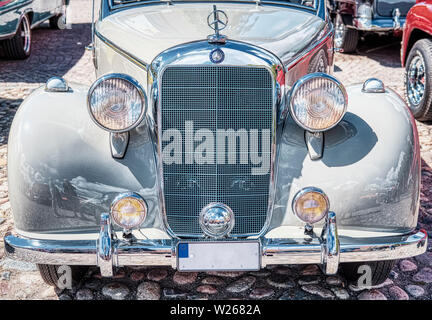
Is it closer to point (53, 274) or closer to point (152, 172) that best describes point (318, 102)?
point (152, 172)

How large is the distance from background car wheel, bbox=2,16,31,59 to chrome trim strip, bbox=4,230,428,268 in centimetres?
611

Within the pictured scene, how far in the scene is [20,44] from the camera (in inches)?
300

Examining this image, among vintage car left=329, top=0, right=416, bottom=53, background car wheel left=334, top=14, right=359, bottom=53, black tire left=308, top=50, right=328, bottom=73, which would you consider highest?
black tire left=308, top=50, right=328, bottom=73

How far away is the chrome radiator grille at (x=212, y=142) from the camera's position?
2363mm

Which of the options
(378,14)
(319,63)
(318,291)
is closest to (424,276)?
(318,291)

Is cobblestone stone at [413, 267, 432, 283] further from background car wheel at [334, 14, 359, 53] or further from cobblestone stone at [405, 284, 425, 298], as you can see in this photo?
background car wheel at [334, 14, 359, 53]

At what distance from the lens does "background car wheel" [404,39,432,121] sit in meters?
4.97

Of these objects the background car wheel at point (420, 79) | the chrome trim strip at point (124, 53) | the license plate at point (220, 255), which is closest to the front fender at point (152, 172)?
the license plate at point (220, 255)

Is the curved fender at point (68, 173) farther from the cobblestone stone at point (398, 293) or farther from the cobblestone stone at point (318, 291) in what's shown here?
the cobblestone stone at point (398, 293)

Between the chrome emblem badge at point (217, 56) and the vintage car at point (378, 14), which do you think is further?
the vintage car at point (378, 14)

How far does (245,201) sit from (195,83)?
0.62 m

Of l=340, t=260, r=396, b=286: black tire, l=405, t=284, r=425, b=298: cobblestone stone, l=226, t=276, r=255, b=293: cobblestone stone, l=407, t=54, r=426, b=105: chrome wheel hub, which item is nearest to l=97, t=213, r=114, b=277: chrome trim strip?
l=226, t=276, r=255, b=293: cobblestone stone

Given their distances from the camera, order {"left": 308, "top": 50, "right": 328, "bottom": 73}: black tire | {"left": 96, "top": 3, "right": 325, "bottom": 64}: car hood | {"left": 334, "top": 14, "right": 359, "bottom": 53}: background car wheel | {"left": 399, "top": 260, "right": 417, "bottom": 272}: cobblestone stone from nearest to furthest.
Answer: {"left": 96, "top": 3, "right": 325, "bottom": 64}: car hood, {"left": 399, "top": 260, "right": 417, "bottom": 272}: cobblestone stone, {"left": 308, "top": 50, "right": 328, "bottom": 73}: black tire, {"left": 334, "top": 14, "right": 359, "bottom": 53}: background car wheel

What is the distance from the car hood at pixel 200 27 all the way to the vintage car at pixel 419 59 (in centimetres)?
216
